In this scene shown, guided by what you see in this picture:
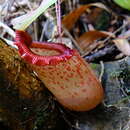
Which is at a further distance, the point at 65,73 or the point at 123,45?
the point at 123,45

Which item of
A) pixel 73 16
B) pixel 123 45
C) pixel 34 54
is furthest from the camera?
pixel 73 16

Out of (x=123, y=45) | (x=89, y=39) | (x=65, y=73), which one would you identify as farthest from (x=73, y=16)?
(x=65, y=73)

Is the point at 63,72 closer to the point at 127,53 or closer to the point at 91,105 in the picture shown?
the point at 91,105

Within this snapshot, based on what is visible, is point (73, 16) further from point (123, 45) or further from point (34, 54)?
point (34, 54)

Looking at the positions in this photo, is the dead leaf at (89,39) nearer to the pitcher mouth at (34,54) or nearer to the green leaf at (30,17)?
the pitcher mouth at (34,54)

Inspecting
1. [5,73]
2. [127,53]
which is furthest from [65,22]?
[5,73]

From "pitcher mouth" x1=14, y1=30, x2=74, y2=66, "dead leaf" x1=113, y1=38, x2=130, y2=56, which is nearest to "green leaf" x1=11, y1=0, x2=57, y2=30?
"pitcher mouth" x1=14, y1=30, x2=74, y2=66
